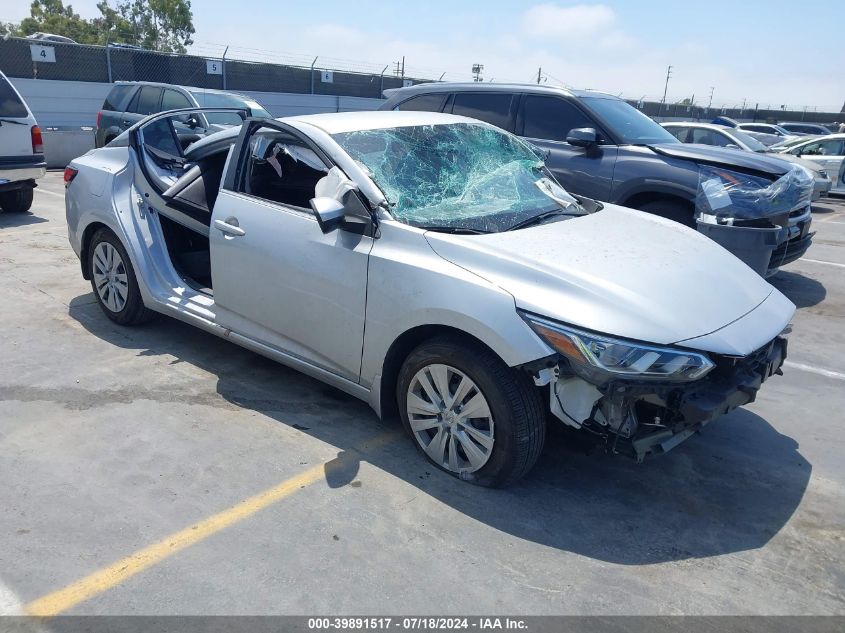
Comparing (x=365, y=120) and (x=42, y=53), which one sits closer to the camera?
(x=365, y=120)

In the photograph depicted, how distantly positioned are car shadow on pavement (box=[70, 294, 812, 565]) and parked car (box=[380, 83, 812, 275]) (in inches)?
112

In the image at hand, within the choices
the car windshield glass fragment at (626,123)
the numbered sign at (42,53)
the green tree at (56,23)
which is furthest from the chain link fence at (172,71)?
the green tree at (56,23)

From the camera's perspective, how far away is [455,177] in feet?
13.3

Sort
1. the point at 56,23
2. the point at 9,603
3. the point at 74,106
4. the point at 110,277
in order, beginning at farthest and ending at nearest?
the point at 56,23 → the point at 74,106 → the point at 110,277 → the point at 9,603

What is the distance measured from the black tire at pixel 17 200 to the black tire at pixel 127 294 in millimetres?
5320

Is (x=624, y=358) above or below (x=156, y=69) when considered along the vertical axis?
below

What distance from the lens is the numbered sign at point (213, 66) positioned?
874 inches

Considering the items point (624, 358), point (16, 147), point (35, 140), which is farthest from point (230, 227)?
point (35, 140)

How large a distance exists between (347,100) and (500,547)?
25723 millimetres

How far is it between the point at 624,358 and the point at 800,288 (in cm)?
571

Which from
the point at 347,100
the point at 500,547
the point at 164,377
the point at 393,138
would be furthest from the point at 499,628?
the point at 347,100

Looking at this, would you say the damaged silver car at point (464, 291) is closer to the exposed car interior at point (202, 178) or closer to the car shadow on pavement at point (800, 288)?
the exposed car interior at point (202, 178)

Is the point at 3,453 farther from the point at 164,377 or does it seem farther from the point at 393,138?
the point at 393,138

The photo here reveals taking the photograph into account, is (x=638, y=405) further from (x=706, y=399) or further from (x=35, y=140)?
(x=35, y=140)
